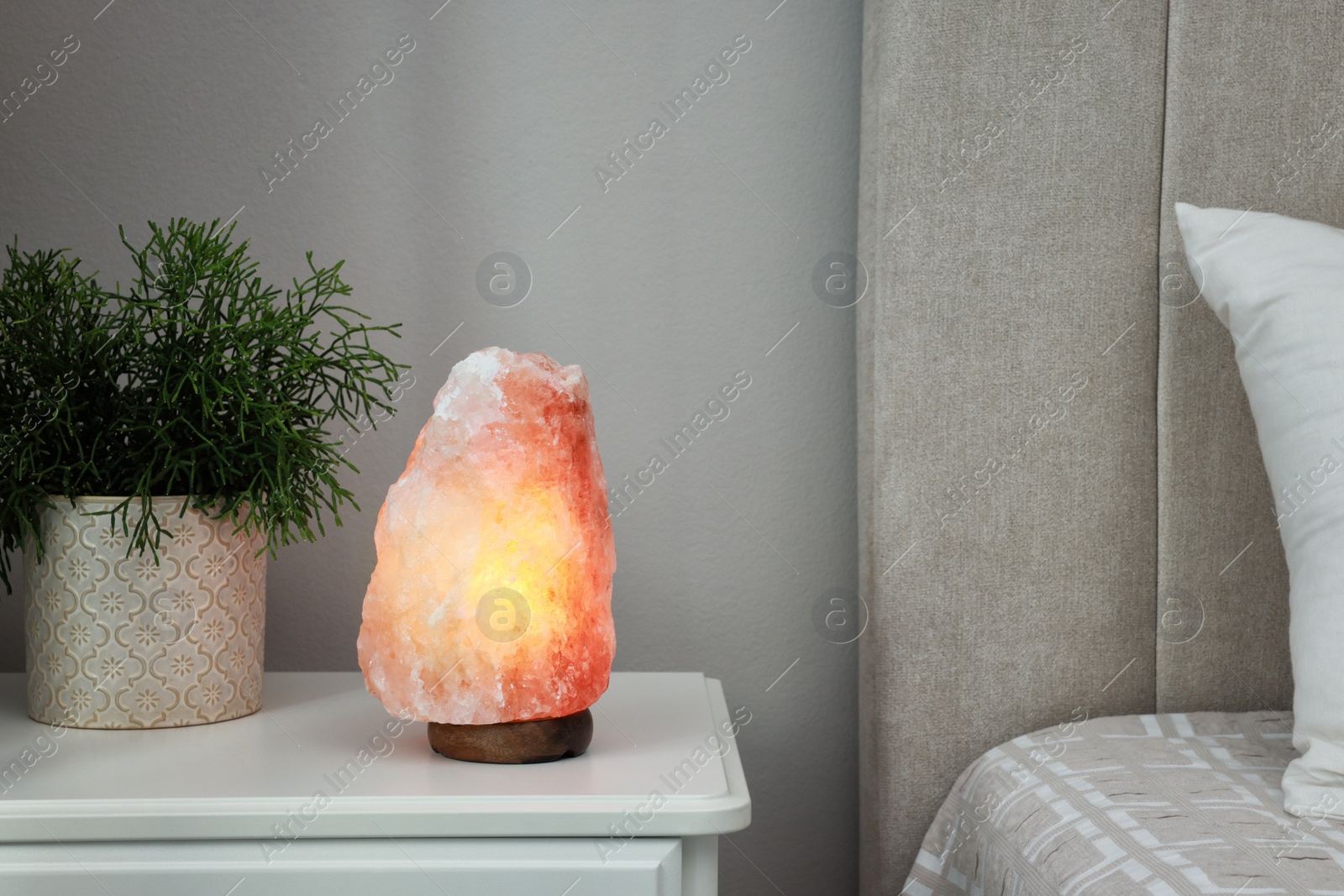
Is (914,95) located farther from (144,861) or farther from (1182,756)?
(144,861)

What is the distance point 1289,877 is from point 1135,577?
38cm

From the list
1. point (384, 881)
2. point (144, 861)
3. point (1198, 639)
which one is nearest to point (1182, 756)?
point (1198, 639)

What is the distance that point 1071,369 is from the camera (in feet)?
3.01

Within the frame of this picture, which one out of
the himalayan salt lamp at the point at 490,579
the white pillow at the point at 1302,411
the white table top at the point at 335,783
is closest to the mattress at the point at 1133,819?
the white pillow at the point at 1302,411

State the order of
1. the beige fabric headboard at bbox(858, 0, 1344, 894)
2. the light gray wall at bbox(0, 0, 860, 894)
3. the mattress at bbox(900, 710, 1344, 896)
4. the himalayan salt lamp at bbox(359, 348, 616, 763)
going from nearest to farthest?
the mattress at bbox(900, 710, 1344, 896) → the himalayan salt lamp at bbox(359, 348, 616, 763) → the beige fabric headboard at bbox(858, 0, 1344, 894) → the light gray wall at bbox(0, 0, 860, 894)

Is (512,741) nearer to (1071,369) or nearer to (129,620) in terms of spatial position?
(129,620)

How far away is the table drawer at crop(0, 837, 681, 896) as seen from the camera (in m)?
0.62

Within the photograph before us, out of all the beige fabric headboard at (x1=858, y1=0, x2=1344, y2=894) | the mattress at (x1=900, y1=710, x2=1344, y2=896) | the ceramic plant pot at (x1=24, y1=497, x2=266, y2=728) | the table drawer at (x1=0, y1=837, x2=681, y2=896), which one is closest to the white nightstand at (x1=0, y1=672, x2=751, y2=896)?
the table drawer at (x1=0, y1=837, x2=681, y2=896)

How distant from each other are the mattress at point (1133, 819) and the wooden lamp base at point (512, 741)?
344mm

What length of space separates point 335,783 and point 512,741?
0.41 feet

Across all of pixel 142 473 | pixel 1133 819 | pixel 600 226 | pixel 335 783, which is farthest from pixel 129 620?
pixel 1133 819

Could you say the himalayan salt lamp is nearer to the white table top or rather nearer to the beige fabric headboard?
the white table top

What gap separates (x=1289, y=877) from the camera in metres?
0.56

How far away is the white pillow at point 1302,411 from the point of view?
660mm
